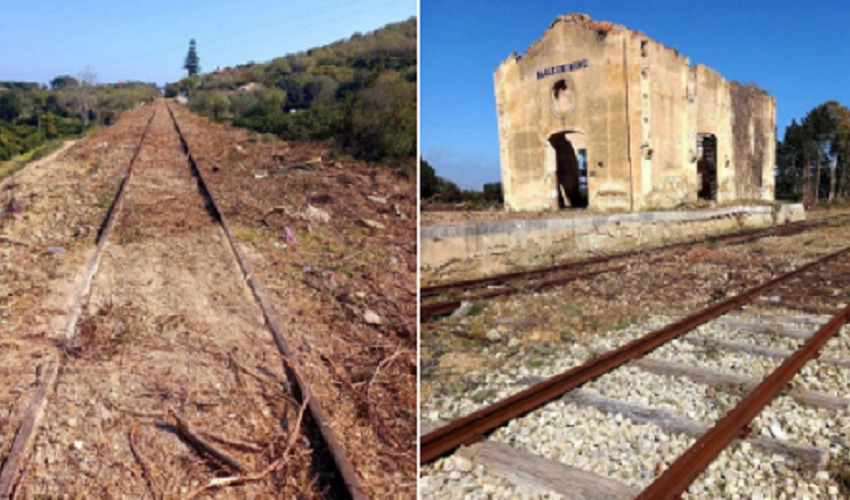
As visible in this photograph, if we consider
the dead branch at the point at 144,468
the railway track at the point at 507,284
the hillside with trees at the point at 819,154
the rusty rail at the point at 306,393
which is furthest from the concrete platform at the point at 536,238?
the hillside with trees at the point at 819,154

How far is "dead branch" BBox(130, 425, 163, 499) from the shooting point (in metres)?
3.17

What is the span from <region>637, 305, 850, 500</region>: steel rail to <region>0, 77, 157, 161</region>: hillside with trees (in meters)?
19.2

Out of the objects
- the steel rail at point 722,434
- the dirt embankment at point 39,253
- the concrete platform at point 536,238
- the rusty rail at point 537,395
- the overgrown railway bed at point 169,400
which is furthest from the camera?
the concrete platform at point 536,238

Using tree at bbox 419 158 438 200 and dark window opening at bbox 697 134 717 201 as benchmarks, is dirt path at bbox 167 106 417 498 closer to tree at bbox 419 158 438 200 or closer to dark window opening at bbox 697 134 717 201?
tree at bbox 419 158 438 200

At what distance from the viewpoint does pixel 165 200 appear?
10367mm

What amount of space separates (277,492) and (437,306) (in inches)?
160

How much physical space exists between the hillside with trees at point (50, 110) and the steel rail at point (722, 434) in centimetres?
1924

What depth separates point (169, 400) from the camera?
4008 millimetres

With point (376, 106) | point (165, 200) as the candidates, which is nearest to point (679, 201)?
point (376, 106)

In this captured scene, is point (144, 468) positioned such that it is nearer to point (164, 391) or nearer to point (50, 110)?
point (164, 391)

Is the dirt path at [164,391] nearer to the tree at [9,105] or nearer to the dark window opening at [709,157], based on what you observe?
the dark window opening at [709,157]

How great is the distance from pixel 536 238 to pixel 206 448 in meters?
9.51

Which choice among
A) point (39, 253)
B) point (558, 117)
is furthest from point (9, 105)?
point (39, 253)

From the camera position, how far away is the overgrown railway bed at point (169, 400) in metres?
3.30
